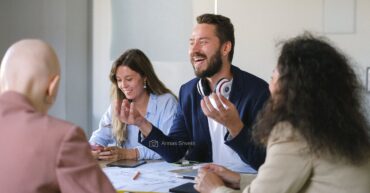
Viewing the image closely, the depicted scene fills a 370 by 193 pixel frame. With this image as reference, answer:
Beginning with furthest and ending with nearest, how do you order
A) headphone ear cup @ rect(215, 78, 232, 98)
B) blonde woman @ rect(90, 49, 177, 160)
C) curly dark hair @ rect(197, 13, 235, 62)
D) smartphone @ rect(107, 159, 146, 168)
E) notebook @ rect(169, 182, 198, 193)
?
blonde woman @ rect(90, 49, 177, 160) < curly dark hair @ rect(197, 13, 235, 62) < headphone ear cup @ rect(215, 78, 232, 98) < smartphone @ rect(107, 159, 146, 168) < notebook @ rect(169, 182, 198, 193)

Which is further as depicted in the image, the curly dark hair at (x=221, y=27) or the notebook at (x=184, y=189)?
the curly dark hair at (x=221, y=27)

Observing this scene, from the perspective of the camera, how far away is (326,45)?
126 cm

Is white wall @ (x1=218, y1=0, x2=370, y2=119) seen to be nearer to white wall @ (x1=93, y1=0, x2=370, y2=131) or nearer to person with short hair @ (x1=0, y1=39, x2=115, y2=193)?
white wall @ (x1=93, y1=0, x2=370, y2=131)

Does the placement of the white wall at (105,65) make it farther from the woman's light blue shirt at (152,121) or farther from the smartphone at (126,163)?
the smartphone at (126,163)

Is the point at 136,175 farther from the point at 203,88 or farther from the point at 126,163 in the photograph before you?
the point at 203,88

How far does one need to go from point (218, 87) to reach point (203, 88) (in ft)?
0.34

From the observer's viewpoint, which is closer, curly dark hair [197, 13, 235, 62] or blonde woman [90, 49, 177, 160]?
curly dark hair [197, 13, 235, 62]

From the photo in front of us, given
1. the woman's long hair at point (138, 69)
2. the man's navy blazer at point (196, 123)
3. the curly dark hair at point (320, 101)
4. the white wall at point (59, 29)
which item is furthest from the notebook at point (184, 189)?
the white wall at point (59, 29)

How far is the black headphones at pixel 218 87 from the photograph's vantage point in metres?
2.21

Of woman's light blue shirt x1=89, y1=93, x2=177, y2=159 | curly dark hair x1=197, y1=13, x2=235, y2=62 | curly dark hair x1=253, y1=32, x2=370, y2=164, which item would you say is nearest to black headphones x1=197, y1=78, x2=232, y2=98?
curly dark hair x1=197, y1=13, x2=235, y2=62

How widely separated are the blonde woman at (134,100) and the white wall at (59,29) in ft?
3.04

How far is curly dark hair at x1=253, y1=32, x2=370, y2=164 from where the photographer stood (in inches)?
46.4

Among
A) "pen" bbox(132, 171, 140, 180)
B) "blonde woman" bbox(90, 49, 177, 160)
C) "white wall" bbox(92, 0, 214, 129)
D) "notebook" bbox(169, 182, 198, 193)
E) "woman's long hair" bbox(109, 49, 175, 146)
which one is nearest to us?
"notebook" bbox(169, 182, 198, 193)

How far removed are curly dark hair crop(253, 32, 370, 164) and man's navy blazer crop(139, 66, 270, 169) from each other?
0.81 m
